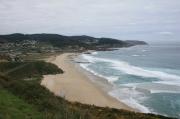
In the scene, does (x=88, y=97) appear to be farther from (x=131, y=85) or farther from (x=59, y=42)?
(x=59, y=42)

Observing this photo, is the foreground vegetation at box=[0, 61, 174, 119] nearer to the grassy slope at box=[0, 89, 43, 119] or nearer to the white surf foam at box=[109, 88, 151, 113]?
the grassy slope at box=[0, 89, 43, 119]

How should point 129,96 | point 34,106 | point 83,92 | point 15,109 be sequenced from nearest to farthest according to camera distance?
point 15,109 → point 34,106 → point 129,96 → point 83,92

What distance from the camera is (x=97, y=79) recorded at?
47844 mm

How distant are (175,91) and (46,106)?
2508cm

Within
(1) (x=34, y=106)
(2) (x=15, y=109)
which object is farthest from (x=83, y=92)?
(2) (x=15, y=109)

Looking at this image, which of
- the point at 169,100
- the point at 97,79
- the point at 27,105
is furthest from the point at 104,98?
the point at 27,105

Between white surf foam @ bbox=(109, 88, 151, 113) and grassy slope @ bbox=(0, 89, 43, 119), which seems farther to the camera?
white surf foam @ bbox=(109, 88, 151, 113)

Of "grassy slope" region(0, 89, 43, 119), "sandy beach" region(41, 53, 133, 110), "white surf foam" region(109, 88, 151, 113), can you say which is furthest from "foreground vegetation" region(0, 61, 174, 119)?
"sandy beach" region(41, 53, 133, 110)

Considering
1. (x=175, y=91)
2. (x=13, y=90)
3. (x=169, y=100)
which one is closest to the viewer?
(x=13, y=90)

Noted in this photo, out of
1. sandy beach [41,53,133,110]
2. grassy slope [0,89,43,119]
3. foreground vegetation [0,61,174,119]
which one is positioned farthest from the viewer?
sandy beach [41,53,133,110]

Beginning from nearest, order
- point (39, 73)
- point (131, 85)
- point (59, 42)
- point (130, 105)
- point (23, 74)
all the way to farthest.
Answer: point (130, 105)
point (131, 85)
point (23, 74)
point (39, 73)
point (59, 42)

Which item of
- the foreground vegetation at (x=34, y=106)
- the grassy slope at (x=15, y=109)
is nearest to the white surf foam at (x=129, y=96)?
the foreground vegetation at (x=34, y=106)

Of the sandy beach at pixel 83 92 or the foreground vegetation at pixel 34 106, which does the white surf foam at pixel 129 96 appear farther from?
the foreground vegetation at pixel 34 106

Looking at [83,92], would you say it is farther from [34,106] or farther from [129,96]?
[34,106]
